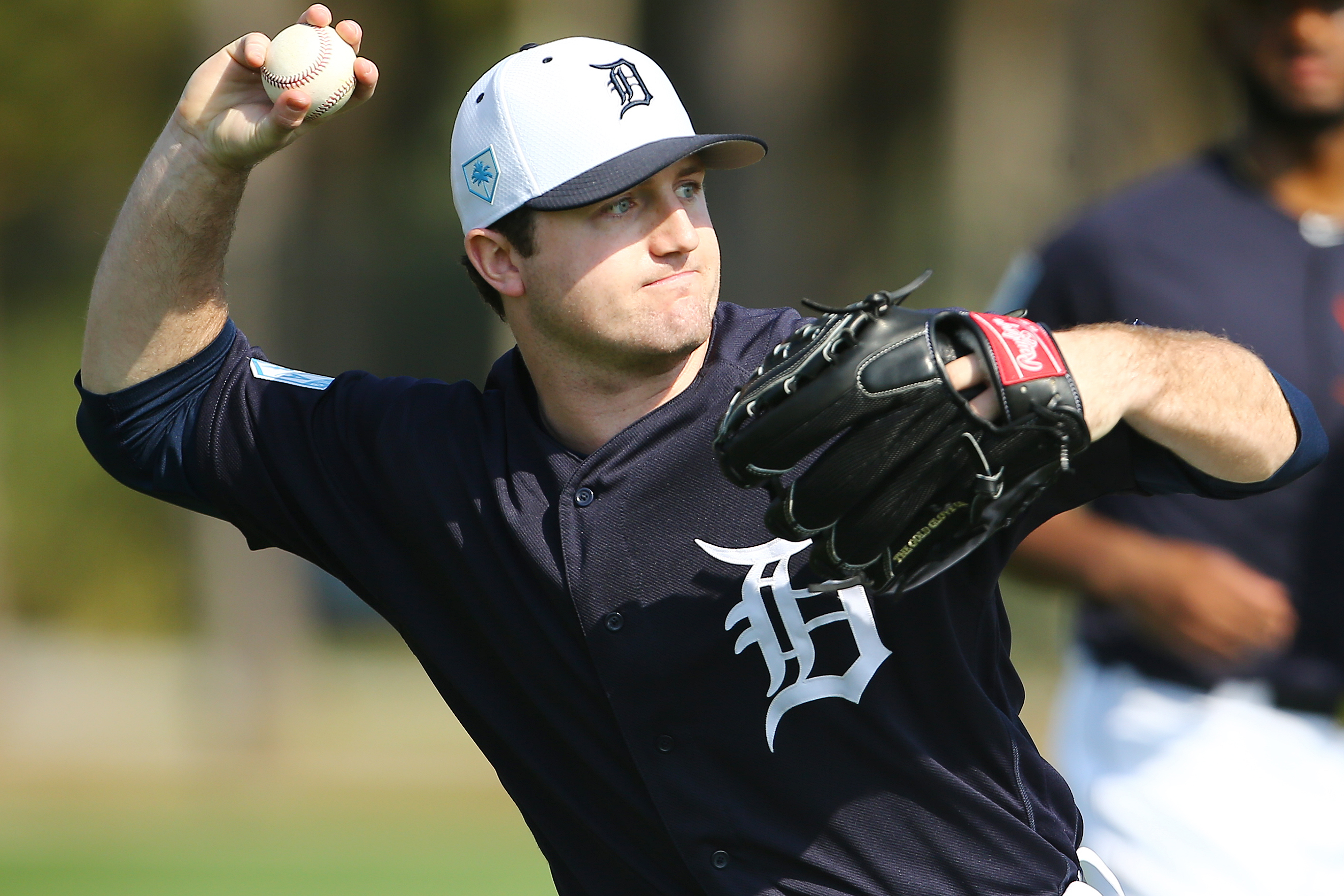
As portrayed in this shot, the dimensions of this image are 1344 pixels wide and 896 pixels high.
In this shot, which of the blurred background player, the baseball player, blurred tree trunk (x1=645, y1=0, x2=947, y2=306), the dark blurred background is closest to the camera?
the baseball player

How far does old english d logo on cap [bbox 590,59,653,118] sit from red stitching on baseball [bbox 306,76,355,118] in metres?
0.46

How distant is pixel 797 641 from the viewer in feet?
8.43

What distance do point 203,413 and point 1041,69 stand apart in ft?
41.6

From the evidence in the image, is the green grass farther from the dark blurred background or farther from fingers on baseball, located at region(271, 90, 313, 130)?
fingers on baseball, located at region(271, 90, 313, 130)

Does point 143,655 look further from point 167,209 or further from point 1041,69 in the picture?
point 167,209

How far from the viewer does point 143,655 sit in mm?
13906

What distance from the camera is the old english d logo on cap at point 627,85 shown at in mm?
2811

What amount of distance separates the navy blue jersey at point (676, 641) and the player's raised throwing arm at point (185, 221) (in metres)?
0.24

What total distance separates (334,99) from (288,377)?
1.91 feet

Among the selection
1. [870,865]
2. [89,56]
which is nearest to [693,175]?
[870,865]

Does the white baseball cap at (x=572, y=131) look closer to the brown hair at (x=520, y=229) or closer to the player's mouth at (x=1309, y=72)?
the brown hair at (x=520, y=229)

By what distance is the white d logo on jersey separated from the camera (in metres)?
2.56

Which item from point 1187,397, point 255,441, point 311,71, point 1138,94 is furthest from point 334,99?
point 1138,94

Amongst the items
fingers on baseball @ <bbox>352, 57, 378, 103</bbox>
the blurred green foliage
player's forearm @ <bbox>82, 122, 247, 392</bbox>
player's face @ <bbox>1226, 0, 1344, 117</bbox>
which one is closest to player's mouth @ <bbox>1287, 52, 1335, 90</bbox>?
player's face @ <bbox>1226, 0, 1344, 117</bbox>
